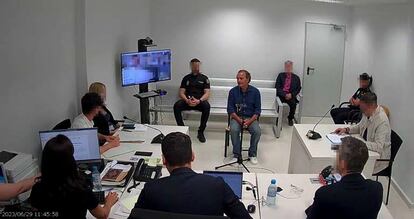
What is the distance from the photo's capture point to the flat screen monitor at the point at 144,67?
5254mm

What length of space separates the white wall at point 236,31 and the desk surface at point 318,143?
2819 mm

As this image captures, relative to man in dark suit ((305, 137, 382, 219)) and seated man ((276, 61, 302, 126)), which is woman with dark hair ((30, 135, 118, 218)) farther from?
seated man ((276, 61, 302, 126))

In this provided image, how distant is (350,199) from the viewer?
6.90ft

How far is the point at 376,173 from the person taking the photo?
3900mm

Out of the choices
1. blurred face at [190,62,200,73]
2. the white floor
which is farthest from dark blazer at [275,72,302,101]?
blurred face at [190,62,200,73]

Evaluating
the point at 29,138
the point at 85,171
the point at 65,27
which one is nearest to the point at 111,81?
the point at 65,27

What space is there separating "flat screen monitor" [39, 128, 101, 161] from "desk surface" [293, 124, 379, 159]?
6.79ft

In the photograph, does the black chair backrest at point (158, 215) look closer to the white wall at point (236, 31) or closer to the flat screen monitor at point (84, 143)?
the flat screen monitor at point (84, 143)

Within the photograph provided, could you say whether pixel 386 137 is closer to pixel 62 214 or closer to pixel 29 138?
pixel 62 214

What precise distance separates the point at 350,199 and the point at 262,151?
3.46 metres

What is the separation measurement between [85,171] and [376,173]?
2.91m

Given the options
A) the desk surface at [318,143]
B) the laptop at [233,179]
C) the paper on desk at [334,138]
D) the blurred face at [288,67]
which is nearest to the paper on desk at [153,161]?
the laptop at [233,179]

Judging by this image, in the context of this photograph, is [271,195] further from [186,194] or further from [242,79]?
[242,79]

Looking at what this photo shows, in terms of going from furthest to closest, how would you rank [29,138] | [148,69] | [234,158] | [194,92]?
[194,92] → [148,69] → [234,158] → [29,138]
